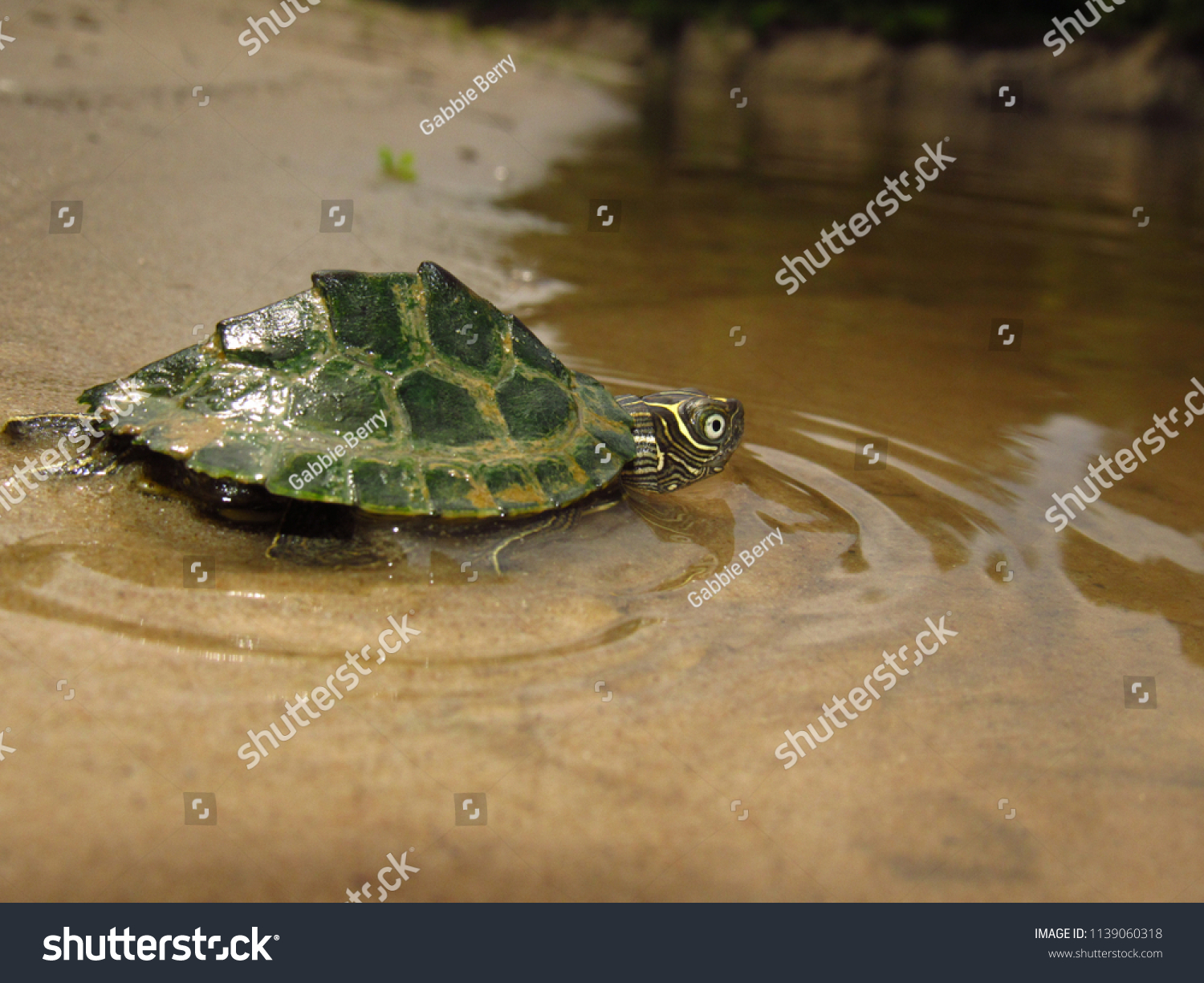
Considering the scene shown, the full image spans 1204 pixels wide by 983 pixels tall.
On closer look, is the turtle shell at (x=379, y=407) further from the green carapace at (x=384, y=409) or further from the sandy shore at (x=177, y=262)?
the sandy shore at (x=177, y=262)

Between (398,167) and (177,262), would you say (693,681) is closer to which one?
(177,262)

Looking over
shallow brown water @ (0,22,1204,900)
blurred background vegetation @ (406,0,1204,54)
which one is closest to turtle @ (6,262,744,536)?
shallow brown water @ (0,22,1204,900)

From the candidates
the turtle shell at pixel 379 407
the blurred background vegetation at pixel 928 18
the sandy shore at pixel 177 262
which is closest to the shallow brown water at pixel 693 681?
the sandy shore at pixel 177 262

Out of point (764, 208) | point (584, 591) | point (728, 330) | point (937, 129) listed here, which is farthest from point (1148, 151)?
point (584, 591)

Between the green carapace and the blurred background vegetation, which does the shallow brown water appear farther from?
the blurred background vegetation

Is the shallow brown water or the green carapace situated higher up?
the green carapace
